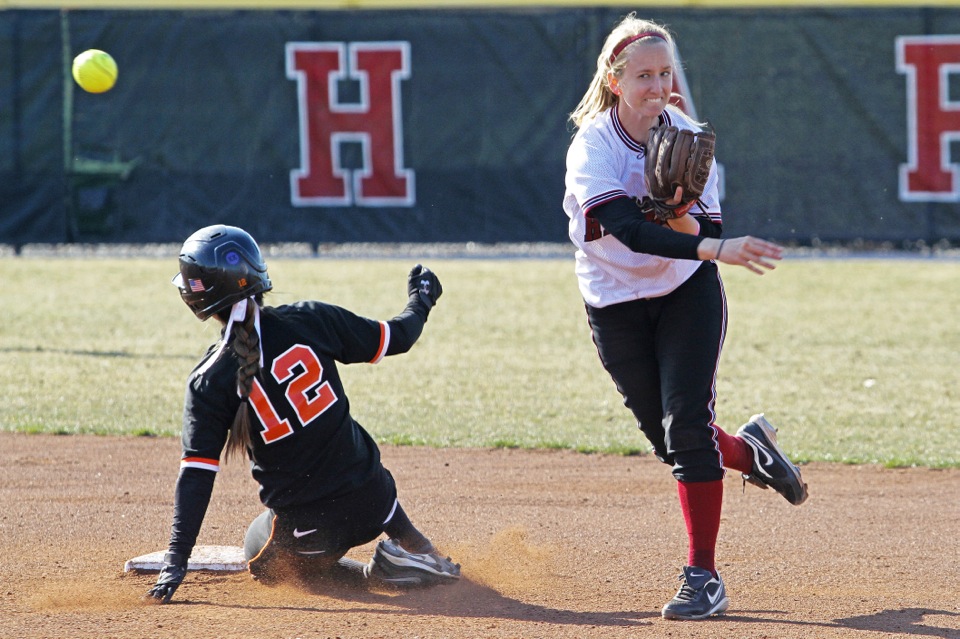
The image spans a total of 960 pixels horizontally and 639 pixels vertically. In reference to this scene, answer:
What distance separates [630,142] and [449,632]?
1607 millimetres

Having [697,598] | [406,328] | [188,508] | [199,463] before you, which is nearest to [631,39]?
[406,328]

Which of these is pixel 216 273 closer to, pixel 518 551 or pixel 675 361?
pixel 675 361

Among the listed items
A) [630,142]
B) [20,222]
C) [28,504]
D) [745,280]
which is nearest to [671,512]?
[630,142]

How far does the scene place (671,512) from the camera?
16.9ft

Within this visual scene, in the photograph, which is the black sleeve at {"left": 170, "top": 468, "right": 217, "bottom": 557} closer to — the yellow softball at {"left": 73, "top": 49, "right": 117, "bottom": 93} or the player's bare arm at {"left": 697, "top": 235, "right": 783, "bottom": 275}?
the player's bare arm at {"left": 697, "top": 235, "right": 783, "bottom": 275}

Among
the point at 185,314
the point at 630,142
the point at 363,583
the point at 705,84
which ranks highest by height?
the point at 705,84

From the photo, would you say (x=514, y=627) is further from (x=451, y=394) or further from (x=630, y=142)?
(x=451, y=394)

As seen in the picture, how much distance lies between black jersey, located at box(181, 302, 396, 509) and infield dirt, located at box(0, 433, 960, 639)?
416 millimetres

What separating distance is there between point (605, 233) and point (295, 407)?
3.65 ft

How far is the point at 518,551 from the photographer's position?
4508mm

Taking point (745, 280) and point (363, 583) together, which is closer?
point (363, 583)

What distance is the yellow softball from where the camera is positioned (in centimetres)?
1084

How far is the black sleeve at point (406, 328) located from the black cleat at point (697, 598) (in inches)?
45.4

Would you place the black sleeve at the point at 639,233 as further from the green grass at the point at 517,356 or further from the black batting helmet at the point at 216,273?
the green grass at the point at 517,356
